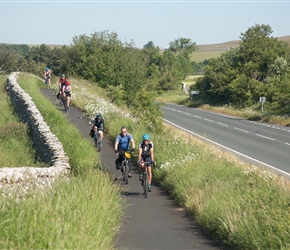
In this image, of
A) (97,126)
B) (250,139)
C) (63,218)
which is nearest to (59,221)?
(63,218)

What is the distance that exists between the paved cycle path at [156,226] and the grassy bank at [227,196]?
0.25 metres

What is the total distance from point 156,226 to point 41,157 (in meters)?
8.63

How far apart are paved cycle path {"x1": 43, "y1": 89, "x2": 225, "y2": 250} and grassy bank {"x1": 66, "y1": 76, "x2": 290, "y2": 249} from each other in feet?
0.82

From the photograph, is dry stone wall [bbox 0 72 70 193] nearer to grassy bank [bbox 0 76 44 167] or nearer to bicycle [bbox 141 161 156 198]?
grassy bank [bbox 0 76 44 167]

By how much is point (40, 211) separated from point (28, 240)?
36.9 inches

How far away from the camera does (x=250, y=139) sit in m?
35.2

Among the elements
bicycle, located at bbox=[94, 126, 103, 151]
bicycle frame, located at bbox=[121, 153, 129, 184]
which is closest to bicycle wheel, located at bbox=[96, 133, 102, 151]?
bicycle, located at bbox=[94, 126, 103, 151]

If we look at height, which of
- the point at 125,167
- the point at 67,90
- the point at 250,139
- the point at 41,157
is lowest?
the point at 250,139

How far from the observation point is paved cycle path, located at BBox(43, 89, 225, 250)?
A: 1040 centimetres

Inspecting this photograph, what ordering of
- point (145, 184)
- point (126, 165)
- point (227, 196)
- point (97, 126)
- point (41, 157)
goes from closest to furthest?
point (227, 196), point (145, 184), point (126, 165), point (41, 157), point (97, 126)

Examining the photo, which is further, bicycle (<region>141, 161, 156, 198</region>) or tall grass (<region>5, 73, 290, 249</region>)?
bicycle (<region>141, 161, 156, 198</region>)

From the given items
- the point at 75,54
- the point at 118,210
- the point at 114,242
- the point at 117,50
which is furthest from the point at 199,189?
the point at 75,54

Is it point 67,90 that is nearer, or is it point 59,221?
point 59,221

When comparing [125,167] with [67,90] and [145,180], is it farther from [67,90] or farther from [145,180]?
[67,90]
